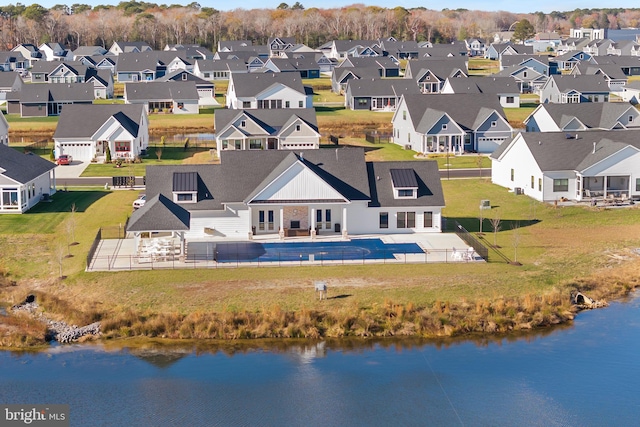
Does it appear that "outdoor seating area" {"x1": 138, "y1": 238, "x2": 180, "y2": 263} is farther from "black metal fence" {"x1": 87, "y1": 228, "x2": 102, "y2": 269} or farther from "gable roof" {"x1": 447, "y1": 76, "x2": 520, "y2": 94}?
"gable roof" {"x1": 447, "y1": 76, "x2": 520, "y2": 94}

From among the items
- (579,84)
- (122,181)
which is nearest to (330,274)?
(122,181)

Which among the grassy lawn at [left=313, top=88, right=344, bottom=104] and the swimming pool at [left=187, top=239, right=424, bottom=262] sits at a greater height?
the grassy lawn at [left=313, top=88, right=344, bottom=104]

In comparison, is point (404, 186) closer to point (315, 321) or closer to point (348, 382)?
point (315, 321)

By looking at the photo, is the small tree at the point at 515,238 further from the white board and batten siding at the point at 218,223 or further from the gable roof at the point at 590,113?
the gable roof at the point at 590,113

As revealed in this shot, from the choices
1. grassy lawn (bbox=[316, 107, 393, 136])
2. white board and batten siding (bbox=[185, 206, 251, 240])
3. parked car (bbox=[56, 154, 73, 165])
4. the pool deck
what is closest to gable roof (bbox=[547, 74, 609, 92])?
grassy lawn (bbox=[316, 107, 393, 136])

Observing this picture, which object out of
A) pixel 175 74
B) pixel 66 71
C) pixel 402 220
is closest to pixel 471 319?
pixel 402 220

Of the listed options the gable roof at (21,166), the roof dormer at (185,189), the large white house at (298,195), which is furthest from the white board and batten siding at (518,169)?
the gable roof at (21,166)
